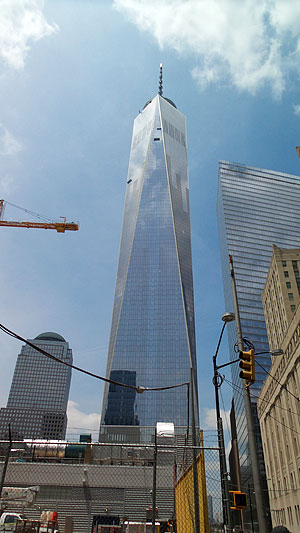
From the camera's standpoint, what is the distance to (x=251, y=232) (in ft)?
516

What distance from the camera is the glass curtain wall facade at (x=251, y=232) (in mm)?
135625

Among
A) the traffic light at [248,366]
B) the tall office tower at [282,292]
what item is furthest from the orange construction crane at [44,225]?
the traffic light at [248,366]

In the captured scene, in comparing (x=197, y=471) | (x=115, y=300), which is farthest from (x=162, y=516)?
(x=115, y=300)

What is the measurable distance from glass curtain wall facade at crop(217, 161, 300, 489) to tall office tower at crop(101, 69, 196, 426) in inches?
714

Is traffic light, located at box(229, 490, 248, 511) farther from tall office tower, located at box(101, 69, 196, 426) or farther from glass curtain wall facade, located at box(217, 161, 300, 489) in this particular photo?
tall office tower, located at box(101, 69, 196, 426)

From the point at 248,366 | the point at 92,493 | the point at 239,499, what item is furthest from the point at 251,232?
the point at 239,499

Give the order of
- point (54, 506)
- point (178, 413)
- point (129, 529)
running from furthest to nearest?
point (178, 413), point (54, 506), point (129, 529)

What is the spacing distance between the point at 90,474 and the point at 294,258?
7239 cm

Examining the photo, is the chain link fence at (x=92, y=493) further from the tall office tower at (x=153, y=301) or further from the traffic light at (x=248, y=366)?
the tall office tower at (x=153, y=301)

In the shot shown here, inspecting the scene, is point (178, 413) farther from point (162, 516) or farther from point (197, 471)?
point (197, 471)

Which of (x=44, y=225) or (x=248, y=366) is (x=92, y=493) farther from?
(x=44, y=225)

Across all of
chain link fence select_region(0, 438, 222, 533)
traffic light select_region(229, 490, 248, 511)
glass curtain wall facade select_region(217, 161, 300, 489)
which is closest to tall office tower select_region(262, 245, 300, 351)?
glass curtain wall facade select_region(217, 161, 300, 489)

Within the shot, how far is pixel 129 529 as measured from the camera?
17.6 meters

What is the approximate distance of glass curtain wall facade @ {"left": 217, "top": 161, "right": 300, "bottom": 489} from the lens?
135625 mm
